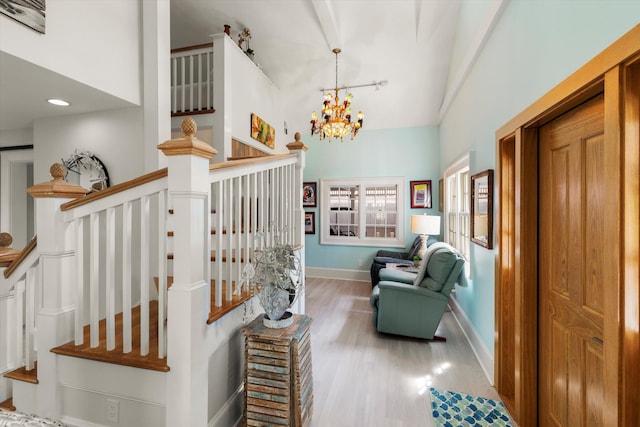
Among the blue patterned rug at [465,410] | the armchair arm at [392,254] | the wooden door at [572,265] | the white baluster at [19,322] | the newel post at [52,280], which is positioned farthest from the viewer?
the armchair arm at [392,254]

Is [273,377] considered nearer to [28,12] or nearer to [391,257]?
[28,12]

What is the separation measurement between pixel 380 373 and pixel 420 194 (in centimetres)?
384

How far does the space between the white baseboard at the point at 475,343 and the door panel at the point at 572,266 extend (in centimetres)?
59

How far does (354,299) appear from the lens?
4645mm

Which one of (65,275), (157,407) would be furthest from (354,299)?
(65,275)

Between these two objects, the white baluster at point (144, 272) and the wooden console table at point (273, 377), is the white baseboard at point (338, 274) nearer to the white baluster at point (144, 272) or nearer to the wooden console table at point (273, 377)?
the wooden console table at point (273, 377)

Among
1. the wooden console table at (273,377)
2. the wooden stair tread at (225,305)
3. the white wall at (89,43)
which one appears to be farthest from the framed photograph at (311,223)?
the wooden console table at (273,377)

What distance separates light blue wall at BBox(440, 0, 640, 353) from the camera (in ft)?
4.08

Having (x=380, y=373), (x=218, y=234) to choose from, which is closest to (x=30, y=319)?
(x=218, y=234)

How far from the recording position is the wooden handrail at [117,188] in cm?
147

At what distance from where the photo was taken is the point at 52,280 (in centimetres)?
157

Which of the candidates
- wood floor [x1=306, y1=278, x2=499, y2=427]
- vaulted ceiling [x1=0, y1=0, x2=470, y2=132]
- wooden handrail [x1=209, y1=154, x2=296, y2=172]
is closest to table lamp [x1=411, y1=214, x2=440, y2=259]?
wood floor [x1=306, y1=278, x2=499, y2=427]

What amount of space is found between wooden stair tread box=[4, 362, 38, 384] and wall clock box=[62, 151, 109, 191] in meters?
1.72

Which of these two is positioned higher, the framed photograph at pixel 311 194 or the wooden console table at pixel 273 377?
the framed photograph at pixel 311 194
